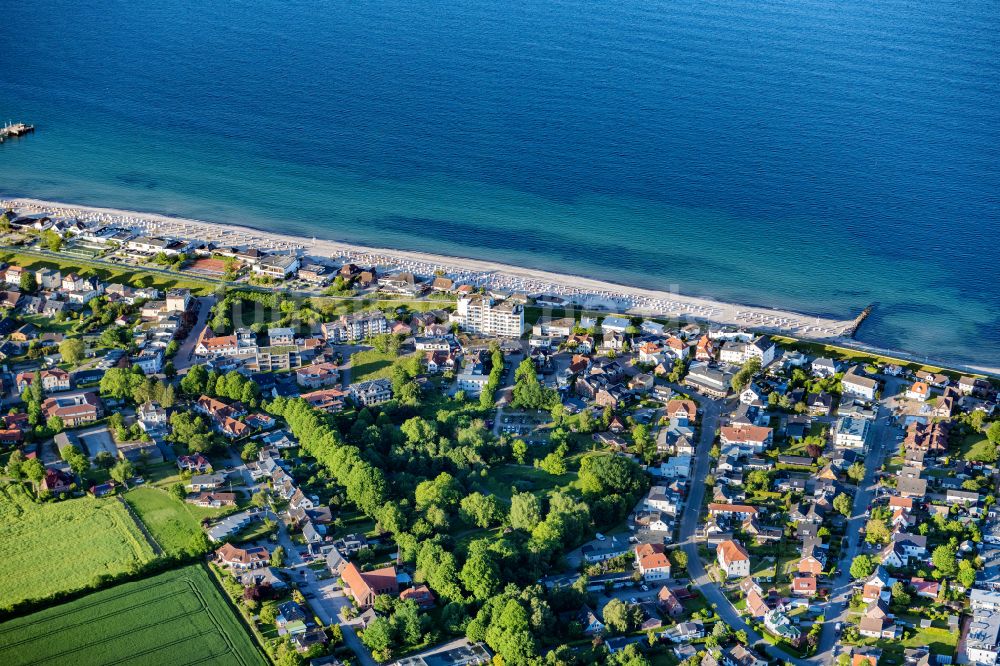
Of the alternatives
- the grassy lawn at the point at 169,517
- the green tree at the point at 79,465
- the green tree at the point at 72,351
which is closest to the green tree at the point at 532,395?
the grassy lawn at the point at 169,517

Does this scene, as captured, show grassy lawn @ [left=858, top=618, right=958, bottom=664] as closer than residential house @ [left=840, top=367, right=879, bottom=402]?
Yes

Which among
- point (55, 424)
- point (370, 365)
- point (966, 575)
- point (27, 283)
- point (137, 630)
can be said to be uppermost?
point (27, 283)

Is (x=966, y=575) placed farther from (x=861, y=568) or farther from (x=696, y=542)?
(x=696, y=542)

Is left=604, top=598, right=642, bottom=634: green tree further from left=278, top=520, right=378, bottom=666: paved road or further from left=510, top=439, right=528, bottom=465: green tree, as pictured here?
left=510, top=439, right=528, bottom=465: green tree

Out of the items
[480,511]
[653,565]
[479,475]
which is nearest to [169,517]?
[480,511]

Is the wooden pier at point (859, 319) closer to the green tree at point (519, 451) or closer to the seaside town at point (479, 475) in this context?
the seaside town at point (479, 475)

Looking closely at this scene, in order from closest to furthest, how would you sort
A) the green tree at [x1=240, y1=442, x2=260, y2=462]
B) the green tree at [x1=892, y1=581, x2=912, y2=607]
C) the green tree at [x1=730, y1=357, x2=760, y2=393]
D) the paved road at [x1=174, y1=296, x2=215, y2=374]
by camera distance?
1. the green tree at [x1=892, y1=581, x2=912, y2=607]
2. the green tree at [x1=240, y1=442, x2=260, y2=462]
3. the green tree at [x1=730, y1=357, x2=760, y2=393]
4. the paved road at [x1=174, y1=296, x2=215, y2=374]

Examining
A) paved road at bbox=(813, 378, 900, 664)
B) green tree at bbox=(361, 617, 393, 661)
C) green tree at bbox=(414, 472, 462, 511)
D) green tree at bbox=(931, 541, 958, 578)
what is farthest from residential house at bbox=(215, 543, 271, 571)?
green tree at bbox=(931, 541, 958, 578)

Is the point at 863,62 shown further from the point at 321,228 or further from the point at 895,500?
the point at 895,500
